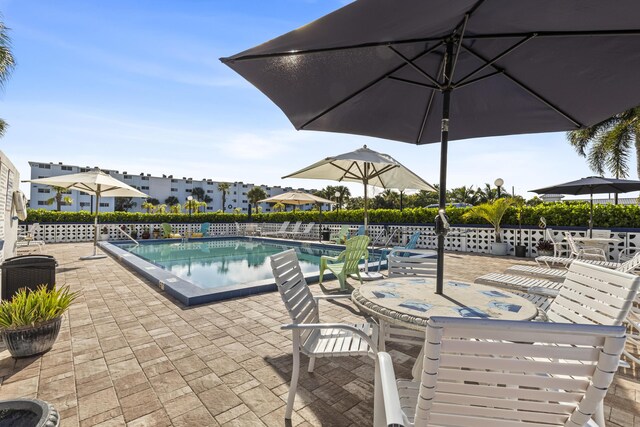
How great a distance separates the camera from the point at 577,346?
90 cm

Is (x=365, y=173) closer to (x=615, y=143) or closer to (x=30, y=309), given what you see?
(x=30, y=309)

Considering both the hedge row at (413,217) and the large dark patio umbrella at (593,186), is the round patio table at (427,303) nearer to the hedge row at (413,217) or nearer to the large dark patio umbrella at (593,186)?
the large dark patio umbrella at (593,186)

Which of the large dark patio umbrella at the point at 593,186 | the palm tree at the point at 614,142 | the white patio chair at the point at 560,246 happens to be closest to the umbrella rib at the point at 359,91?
the large dark patio umbrella at the point at 593,186

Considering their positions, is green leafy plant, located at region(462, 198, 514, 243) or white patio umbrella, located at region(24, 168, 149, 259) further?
green leafy plant, located at region(462, 198, 514, 243)

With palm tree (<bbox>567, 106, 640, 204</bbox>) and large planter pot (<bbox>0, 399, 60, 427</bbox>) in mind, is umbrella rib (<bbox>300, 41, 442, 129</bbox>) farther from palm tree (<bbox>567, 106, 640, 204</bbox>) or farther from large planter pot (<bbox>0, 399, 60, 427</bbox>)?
palm tree (<bbox>567, 106, 640, 204</bbox>)

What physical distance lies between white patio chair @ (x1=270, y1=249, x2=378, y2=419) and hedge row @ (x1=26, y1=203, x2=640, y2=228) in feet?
34.8

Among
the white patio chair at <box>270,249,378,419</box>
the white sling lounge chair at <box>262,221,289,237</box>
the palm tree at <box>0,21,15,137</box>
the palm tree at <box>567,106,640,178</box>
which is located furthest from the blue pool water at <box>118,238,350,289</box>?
the palm tree at <box>567,106,640,178</box>

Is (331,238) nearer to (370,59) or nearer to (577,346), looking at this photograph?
(370,59)

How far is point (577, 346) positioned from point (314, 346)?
1653mm

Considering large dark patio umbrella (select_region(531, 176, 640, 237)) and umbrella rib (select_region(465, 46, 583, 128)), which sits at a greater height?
umbrella rib (select_region(465, 46, 583, 128))

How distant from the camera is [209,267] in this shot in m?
9.36

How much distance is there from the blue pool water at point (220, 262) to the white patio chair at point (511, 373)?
18.5 feet

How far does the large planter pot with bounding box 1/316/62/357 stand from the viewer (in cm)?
280

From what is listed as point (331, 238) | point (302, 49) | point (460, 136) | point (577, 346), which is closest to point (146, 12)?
point (302, 49)
